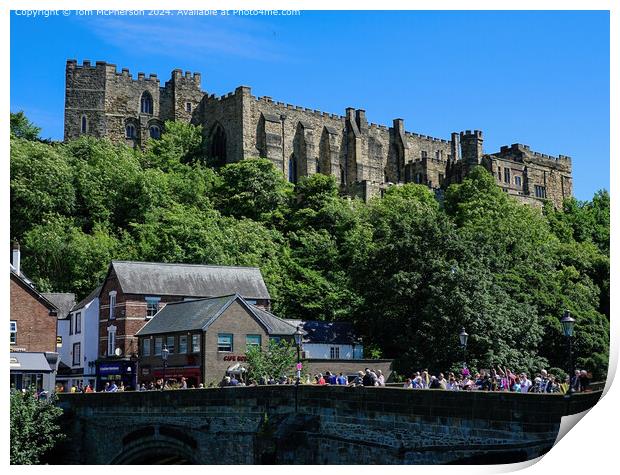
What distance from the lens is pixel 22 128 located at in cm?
7112

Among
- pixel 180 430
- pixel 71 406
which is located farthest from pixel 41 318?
pixel 180 430

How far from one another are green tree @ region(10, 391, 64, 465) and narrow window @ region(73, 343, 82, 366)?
16.1 meters

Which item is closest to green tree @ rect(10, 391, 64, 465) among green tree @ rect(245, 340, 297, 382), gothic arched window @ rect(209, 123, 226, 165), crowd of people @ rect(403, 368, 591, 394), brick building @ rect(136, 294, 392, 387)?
green tree @ rect(245, 340, 297, 382)

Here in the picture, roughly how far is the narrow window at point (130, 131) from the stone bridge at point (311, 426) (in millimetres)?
48505

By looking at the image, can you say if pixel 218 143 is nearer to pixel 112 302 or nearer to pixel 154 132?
pixel 154 132

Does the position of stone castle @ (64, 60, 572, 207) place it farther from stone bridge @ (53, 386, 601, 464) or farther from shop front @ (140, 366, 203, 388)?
stone bridge @ (53, 386, 601, 464)

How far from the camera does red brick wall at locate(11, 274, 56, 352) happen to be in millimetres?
40312

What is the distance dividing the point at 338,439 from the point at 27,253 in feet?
117

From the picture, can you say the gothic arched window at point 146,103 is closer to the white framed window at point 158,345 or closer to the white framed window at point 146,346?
the white framed window at point 146,346

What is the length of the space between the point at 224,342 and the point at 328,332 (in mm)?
7233

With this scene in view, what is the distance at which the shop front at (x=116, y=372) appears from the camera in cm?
4584

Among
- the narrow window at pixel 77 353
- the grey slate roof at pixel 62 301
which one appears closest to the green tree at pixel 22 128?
the grey slate roof at pixel 62 301

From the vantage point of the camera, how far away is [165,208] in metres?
63.8
